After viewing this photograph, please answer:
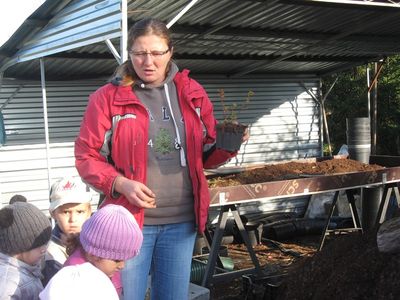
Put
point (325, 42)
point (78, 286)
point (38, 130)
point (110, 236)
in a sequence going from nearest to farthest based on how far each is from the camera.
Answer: point (78, 286) → point (110, 236) → point (325, 42) → point (38, 130)

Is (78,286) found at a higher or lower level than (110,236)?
lower

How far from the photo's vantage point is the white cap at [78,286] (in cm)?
189

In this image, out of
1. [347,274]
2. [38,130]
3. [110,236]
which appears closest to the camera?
[110,236]

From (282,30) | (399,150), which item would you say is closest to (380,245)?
(282,30)

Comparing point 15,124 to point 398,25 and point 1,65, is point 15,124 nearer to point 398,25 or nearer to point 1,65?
point 1,65

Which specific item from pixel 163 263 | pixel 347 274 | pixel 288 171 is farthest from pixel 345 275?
pixel 288 171

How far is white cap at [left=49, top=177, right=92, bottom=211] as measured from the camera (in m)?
3.00

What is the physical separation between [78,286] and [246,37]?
643 cm

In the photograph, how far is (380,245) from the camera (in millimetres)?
4129

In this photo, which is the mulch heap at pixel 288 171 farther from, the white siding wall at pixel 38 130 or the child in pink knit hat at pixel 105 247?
the child in pink knit hat at pixel 105 247

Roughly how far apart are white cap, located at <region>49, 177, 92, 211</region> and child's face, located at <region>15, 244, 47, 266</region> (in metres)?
0.64

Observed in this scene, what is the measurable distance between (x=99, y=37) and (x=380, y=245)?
314 centimetres

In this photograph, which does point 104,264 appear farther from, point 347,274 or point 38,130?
point 38,130

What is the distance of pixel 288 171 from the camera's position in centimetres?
717
